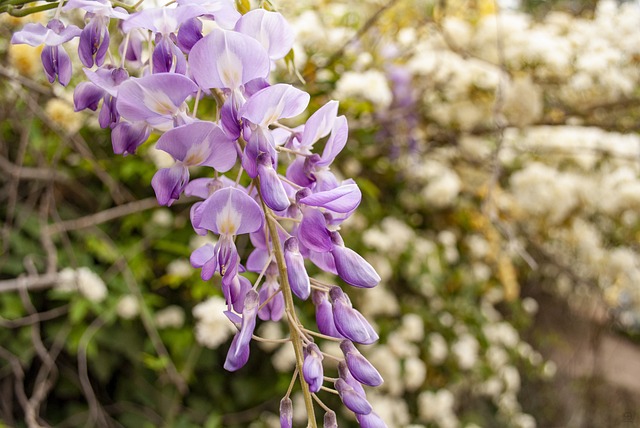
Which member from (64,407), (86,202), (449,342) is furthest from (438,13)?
(64,407)

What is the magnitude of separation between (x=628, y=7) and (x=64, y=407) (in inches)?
77.8

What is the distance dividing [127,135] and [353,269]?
0.55 feet

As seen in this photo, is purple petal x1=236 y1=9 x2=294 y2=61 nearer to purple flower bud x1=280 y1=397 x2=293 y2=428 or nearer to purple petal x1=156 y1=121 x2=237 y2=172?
purple petal x1=156 y1=121 x2=237 y2=172

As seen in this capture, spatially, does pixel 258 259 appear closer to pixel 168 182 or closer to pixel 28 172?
pixel 168 182

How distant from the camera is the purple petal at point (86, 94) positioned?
1.32 ft

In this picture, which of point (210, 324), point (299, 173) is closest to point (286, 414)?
point (299, 173)

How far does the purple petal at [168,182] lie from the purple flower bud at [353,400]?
0.52 feet

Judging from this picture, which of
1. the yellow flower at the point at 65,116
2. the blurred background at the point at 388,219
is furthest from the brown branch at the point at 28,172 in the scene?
the yellow flower at the point at 65,116

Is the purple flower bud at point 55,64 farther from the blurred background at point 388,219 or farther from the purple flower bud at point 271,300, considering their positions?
the blurred background at point 388,219

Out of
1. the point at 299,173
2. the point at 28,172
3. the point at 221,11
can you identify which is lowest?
the point at 28,172

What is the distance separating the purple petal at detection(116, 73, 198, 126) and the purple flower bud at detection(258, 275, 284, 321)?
5.2 inches

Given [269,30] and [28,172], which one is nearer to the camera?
[269,30]

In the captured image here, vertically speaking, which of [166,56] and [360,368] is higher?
[166,56]

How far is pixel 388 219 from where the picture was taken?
6.03 feet
